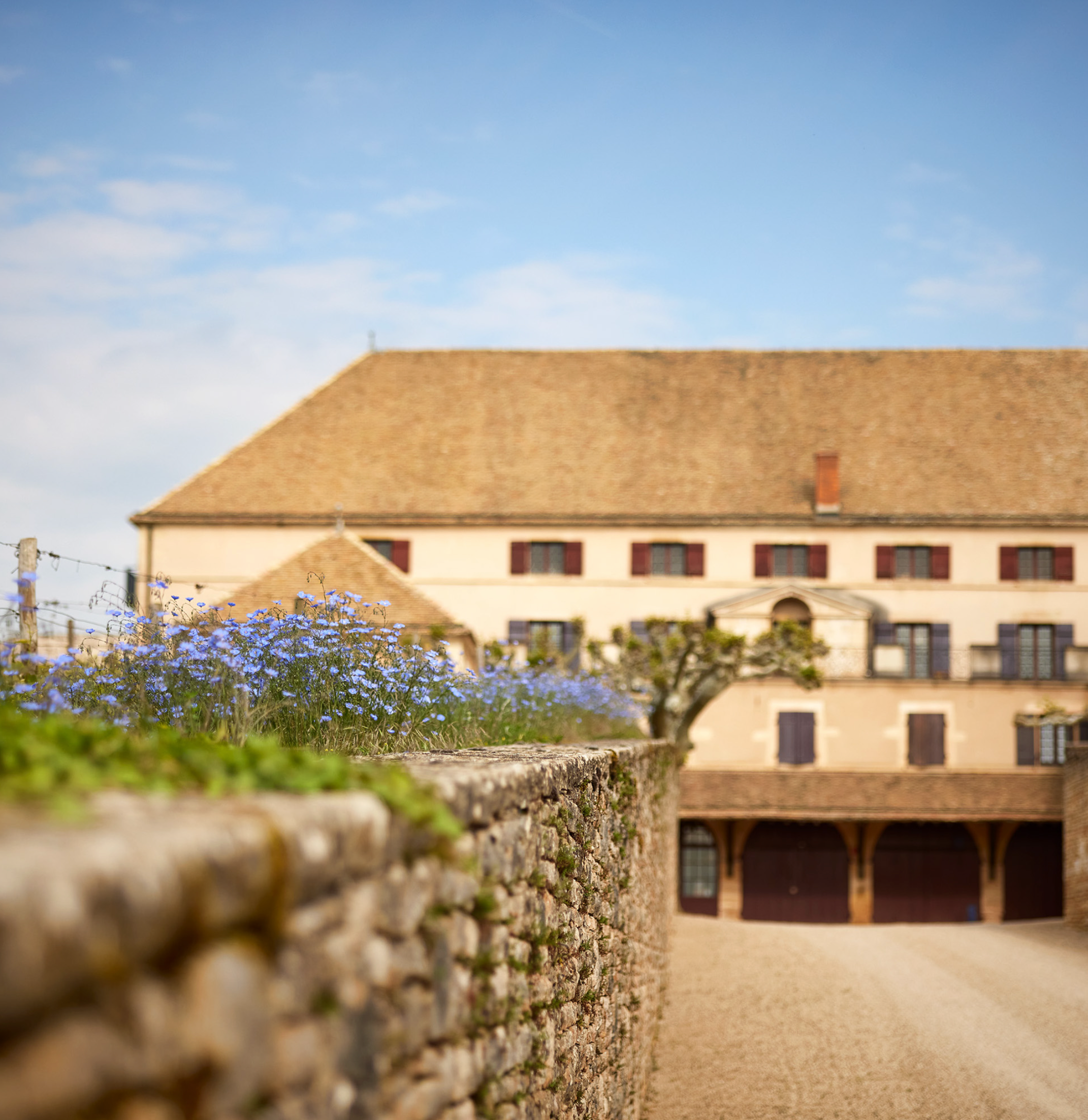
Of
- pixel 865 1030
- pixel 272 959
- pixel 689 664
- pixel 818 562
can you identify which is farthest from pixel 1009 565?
pixel 272 959

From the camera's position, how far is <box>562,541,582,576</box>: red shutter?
35.6 meters

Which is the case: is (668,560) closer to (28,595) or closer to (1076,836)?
(1076,836)

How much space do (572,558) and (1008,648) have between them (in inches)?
461

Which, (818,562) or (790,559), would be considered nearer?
(818,562)

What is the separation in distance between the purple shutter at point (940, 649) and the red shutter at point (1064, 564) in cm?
323

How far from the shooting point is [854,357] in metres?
40.1

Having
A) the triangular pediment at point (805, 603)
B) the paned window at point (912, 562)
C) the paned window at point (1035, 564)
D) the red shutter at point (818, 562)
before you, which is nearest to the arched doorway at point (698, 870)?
the triangular pediment at point (805, 603)

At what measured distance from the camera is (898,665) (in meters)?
34.6

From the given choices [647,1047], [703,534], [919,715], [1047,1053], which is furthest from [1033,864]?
[647,1047]

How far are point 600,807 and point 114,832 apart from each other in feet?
17.8

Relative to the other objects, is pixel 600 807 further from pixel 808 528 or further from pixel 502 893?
pixel 808 528

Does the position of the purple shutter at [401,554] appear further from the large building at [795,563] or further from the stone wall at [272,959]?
the stone wall at [272,959]

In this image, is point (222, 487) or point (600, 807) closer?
point (600, 807)

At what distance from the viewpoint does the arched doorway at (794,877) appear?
33281 millimetres
